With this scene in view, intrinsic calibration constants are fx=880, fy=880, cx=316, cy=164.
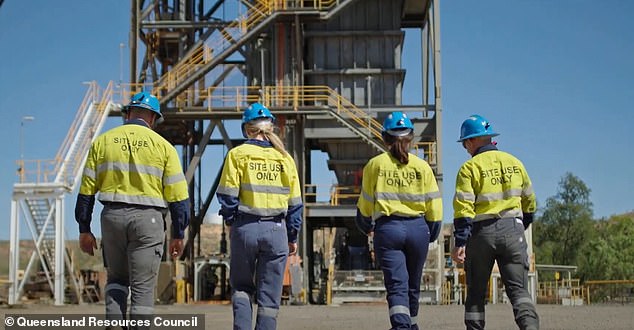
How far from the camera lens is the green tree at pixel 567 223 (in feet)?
186

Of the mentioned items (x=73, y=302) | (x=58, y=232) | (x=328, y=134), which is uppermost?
(x=328, y=134)

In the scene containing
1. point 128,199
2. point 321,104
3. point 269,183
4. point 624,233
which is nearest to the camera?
point 128,199

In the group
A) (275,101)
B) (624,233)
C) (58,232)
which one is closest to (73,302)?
(58,232)

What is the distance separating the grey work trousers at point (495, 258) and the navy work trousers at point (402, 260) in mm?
475

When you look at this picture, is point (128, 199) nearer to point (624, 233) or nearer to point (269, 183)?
point (269, 183)

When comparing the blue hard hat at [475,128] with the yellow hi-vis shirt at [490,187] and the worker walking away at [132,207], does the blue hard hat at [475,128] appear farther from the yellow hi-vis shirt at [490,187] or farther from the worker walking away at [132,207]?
the worker walking away at [132,207]

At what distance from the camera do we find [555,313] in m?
15.4

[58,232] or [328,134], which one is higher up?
[328,134]

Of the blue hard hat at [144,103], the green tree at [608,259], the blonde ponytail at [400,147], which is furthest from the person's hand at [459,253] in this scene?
the green tree at [608,259]

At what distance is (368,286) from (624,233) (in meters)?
39.2

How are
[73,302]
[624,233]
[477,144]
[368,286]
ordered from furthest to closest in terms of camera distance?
[624,233] < [73,302] < [368,286] < [477,144]

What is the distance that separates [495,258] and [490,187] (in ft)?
2.06

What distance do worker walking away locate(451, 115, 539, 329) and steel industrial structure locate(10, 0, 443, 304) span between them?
1697 cm

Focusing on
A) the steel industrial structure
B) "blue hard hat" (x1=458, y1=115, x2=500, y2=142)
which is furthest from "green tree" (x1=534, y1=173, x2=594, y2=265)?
"blue hard hat" (x1=458, y1=115, x2=500, y2=142)
